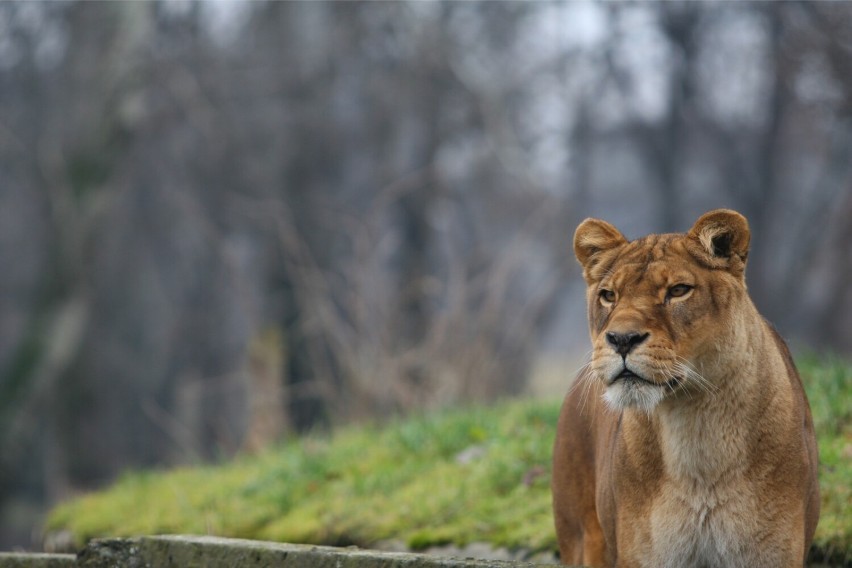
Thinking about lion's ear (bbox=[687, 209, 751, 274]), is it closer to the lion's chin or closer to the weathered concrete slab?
the lion's chin

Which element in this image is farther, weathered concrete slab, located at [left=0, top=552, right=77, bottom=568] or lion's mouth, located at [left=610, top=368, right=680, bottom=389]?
weathered concrete slab, located at [left=0, top=552, right=77, bottom=568]

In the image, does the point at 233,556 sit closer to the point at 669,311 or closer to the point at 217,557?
the point at 217,557

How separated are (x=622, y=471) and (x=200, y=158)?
792 inches

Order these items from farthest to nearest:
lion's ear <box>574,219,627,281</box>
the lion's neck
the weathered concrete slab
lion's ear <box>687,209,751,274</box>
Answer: the weathered concrete slab, lion's ear <box>574,219,627,281</box>, lion's ear <box>687,209,751,274</box>, the lion's neck

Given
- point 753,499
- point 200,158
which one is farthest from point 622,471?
point 200,158

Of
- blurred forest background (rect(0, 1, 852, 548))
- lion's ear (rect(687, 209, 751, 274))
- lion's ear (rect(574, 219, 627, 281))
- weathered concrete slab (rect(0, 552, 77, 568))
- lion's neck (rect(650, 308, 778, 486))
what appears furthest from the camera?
blurred forest background (rect(0, 1, 852, 548))

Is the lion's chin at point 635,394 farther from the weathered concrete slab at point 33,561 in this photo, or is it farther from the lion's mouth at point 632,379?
the weathered concrete slab at point 33,561

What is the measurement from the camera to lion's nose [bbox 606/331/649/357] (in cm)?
408

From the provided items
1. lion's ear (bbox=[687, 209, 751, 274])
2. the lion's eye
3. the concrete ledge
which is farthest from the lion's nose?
the concrete ledge

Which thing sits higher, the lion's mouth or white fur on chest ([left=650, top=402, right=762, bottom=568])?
the lion's mouth

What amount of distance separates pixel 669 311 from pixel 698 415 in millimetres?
374

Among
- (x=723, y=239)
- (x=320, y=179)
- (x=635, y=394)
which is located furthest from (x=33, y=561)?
(x=320, y=179)

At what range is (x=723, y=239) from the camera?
4.36 metres

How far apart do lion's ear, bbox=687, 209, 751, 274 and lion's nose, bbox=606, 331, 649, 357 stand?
44 cm
